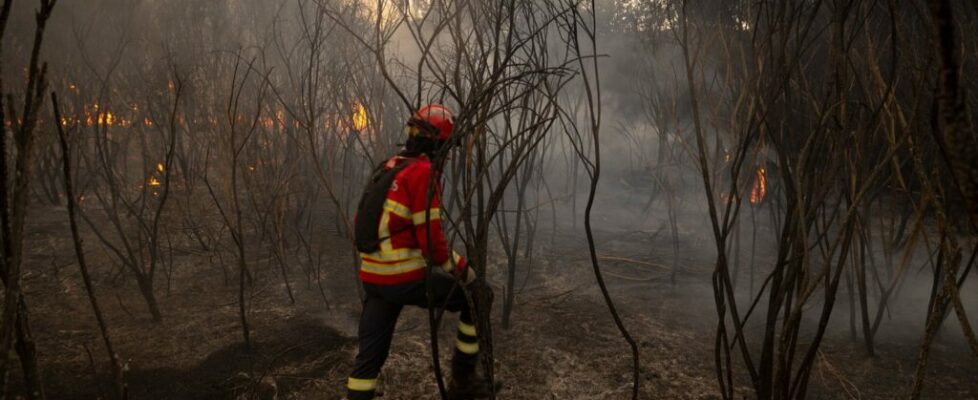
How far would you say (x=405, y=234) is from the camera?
2.48 metres

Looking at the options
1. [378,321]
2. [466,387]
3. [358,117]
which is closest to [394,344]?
[466,387]

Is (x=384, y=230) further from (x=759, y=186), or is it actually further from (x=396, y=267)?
(x=759, y=186)

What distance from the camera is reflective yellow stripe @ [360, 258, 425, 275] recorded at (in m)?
2.47

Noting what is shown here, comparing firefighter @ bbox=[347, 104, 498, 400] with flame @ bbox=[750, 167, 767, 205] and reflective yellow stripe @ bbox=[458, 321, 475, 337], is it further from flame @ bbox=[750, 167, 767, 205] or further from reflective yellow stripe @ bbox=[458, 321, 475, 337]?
flame @ bbox=[750, 167, 767, 205]

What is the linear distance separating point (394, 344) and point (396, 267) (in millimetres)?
1141

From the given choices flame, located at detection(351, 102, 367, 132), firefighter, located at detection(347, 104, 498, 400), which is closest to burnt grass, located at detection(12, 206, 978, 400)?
firefighter, located at detection(347, 104, 498, 400)

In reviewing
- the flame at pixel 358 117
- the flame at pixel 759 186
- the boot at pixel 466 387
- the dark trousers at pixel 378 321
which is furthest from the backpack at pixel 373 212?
the flame at pixel 759 186

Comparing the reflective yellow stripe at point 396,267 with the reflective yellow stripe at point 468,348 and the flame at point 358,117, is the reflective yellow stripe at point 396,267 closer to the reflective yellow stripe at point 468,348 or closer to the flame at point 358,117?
the reflective yellow stripe at point 468,348

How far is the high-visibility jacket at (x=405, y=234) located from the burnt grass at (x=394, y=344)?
0.80 meters

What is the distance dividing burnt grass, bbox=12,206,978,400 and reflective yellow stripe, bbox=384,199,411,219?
1074 millimetres

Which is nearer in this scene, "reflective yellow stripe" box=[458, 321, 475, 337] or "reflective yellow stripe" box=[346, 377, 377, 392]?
"reflective yellow stripe" box=[346, 377, 377, 392]

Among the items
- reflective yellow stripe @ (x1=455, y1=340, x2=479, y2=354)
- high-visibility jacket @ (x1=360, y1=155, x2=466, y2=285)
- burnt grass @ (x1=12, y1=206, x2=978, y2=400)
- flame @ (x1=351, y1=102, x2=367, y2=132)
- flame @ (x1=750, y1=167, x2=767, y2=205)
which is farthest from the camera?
flame @ (x1=351, y1=102, x2=367, y2=132)

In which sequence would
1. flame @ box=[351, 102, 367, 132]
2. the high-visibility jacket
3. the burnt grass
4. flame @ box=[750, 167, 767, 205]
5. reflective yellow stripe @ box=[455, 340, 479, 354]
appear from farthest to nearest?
1. flame @ box=[351, 102, 367, 132]
2. flame @ box=[750, 167, 767, 205]
3. the burnt grass
4. reflective yellow stripe @ box=[455, 340, 479, 354]
5. the high-visibility jacket

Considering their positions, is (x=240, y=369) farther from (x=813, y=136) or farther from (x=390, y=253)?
(x=813, y=136)
